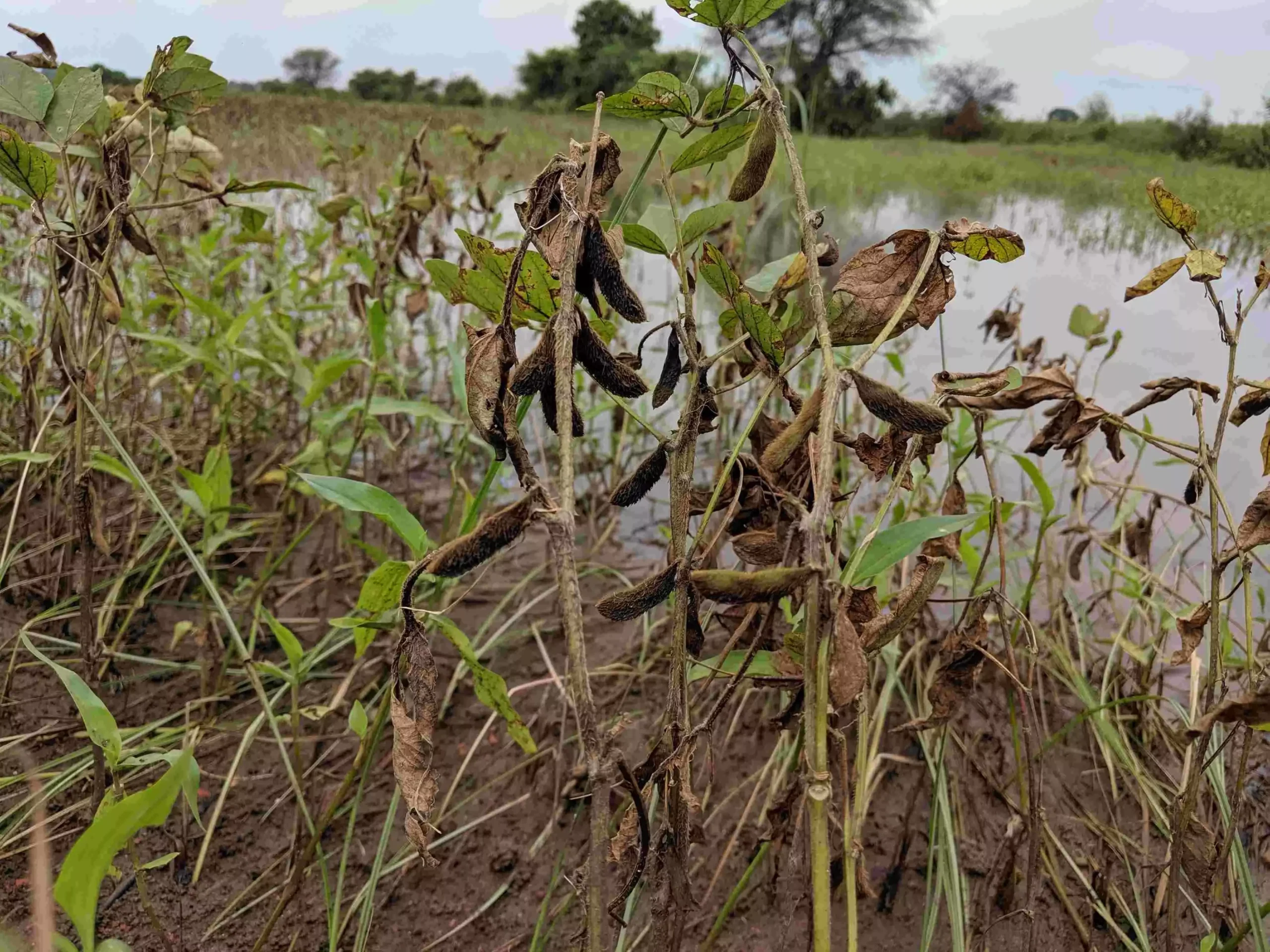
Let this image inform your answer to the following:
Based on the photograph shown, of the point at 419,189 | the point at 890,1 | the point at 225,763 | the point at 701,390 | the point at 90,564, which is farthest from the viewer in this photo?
the point at 890,1

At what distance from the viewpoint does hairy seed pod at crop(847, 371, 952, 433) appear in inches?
15.3

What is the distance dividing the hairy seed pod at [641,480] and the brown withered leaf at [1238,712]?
30cm

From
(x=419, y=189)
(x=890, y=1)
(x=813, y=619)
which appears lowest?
(x=813, y=619)

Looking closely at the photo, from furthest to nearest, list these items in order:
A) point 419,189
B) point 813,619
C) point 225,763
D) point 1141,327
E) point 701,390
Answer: point 1141,327, point 419,189, point 225,763, point 701,390, point 813,619

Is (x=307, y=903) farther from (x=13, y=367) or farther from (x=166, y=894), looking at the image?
(x=13, y=367)

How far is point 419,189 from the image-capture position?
1.31 meters

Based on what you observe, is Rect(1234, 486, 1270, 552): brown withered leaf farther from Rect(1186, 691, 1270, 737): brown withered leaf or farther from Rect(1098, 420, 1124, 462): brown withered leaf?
Rect(1186, 691, 1270, 737): brown withered leaf

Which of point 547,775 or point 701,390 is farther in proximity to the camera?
point 547,775

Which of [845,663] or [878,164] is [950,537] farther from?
[878,164]

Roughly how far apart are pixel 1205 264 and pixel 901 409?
15.7 inches

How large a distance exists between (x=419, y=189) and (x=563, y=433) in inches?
43.2

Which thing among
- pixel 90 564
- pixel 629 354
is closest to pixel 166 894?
pixel 90 564

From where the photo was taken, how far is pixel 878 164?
7.14 m

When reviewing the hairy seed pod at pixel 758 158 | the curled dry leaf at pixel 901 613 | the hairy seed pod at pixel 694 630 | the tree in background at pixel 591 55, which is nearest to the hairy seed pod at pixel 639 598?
the hairy seed pod at pixel 694 630
